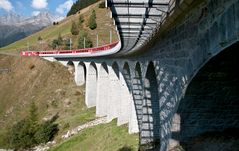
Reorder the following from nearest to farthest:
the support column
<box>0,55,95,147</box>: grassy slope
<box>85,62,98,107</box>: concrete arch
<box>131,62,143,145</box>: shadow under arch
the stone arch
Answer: <box>131,62,143,145</box>: shadow under arch → the support column → <box>0,55,95,147</box>: grassy slope → <box>85,62,98,107</box>: concrete arch → the stone arch

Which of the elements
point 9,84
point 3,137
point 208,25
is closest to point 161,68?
point 208,25

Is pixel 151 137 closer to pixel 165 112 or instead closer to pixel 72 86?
pixel 165 112

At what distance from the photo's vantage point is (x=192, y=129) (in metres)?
13.9

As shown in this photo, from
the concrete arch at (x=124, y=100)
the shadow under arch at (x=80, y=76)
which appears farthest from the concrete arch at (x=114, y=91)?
the shadow under arch at (x=80, y=76)

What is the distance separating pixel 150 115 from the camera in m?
27.9

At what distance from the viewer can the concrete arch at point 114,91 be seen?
41.0 m

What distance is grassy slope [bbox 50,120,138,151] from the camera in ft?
102

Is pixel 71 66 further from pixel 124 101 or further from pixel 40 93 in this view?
pixel 124 101

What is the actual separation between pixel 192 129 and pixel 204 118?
73 centimetres

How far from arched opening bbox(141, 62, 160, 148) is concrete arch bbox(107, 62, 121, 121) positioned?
39.9 feet

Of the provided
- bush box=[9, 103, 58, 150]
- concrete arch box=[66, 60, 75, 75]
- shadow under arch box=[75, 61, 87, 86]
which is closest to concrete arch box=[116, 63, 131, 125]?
bush box=[9, 103, 58, 150]

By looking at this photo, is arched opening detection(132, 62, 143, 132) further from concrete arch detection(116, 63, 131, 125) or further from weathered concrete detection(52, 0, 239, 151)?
concrete arch detection(116, 63, 131, 125)

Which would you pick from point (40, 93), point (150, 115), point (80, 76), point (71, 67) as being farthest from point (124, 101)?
point (71, 67)

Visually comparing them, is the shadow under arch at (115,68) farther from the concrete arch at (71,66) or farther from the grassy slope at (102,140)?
the concrete arch at (71,66)
